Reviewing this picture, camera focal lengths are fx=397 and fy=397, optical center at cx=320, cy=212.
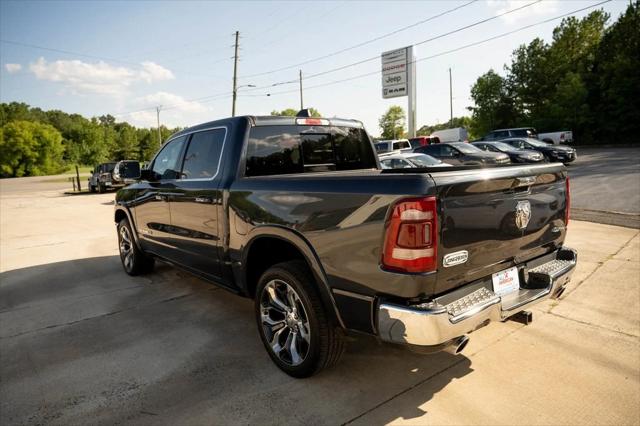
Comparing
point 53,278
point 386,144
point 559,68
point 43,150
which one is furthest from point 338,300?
point 43,150

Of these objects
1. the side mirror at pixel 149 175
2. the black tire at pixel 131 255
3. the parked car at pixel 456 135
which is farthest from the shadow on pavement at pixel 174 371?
the parked car at pixel 456 135

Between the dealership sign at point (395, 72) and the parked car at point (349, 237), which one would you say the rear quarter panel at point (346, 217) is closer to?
the parked car at point (349, 237)

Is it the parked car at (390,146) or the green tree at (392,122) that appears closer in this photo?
the parked car at (390,146)

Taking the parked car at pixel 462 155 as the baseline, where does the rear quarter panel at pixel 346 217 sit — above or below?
below

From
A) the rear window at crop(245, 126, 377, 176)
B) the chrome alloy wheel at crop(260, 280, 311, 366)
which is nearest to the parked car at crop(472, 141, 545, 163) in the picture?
the rear window at crop(245, 126, 377, 176)

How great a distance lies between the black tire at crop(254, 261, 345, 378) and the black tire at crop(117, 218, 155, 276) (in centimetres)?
315

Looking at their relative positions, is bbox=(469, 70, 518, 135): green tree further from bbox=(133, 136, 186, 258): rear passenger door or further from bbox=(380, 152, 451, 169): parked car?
bbox=(133, 136, 186, 258): rear passenger door

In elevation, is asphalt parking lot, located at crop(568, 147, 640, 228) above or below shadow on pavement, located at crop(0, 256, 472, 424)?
above

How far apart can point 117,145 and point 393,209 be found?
10444 cm

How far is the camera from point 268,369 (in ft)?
9.94

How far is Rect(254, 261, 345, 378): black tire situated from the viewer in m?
2.61

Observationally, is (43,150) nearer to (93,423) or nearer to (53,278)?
(53,278)

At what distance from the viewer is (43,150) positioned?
211 feet

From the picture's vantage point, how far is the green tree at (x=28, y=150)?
199 feet
